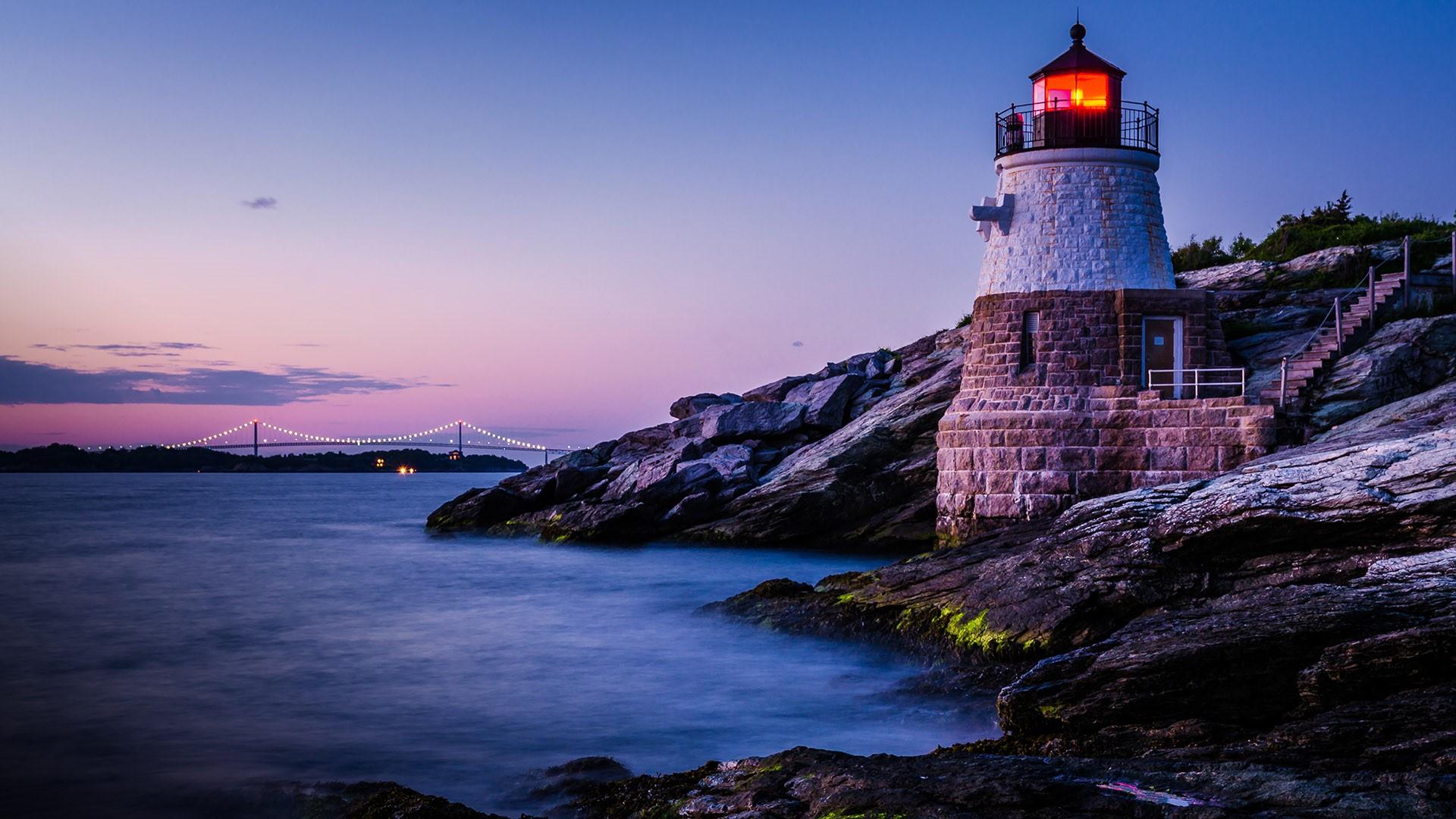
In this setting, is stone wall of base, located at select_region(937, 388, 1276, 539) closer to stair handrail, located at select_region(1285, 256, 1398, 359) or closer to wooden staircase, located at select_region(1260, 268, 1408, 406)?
wooden staircase, located at select_region(1260, 268, 1408, 406)

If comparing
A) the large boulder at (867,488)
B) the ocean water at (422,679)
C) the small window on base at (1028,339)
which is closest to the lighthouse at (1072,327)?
the small window on base at (1028,339)

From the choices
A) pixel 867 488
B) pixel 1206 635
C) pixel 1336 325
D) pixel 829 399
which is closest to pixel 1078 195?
pixel 1336 325

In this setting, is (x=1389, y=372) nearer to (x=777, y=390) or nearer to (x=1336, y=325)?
(x=1336, y=325)

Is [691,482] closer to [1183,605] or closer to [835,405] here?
[835,405]

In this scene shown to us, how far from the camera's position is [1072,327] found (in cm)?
1683

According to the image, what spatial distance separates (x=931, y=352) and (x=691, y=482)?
693 cm

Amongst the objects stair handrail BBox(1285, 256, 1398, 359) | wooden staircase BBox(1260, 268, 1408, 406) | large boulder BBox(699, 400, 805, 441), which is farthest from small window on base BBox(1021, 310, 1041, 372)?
large boulder BBox(699, 400, 805, 441)

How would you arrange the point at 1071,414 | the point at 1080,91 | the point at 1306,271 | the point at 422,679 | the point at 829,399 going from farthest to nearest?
the point at 829,399 → the point at 1306,271 → the point at 1080,91 → the point at 1071,414 → the point at 422,679

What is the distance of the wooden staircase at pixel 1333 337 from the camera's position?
1594cm

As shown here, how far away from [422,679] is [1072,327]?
10486mm

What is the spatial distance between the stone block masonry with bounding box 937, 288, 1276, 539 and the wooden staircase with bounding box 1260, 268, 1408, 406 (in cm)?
94

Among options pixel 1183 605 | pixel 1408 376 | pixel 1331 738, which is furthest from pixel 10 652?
pixel 1408 376

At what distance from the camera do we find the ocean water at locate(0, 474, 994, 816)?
27.6 ft

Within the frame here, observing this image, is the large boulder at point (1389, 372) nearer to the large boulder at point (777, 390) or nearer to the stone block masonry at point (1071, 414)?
the stone block masonry at point (1071, 414)
